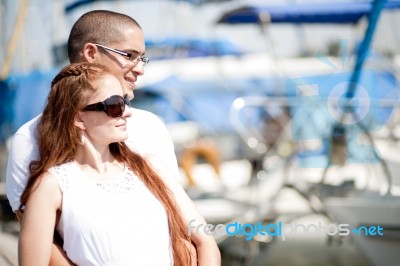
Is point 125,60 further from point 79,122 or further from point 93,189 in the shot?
point 93,189

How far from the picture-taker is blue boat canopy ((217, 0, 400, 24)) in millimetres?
7965

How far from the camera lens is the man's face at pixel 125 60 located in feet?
7.47

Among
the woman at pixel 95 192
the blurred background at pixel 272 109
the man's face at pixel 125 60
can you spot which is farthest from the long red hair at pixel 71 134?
the blurred background at pixel 272 109

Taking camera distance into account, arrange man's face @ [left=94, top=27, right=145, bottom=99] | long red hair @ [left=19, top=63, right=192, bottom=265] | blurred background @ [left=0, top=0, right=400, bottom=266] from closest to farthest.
Result: 1. long red hair @ [left=19, top=63, right=192, bottom=265]
2. man's face @ [left=94, top=27, right=145, bottom=99]
3. blurred background @ [left=0, top=0, right=400, bottom=266]

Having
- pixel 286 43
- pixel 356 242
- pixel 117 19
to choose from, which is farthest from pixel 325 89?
pixel 117 19

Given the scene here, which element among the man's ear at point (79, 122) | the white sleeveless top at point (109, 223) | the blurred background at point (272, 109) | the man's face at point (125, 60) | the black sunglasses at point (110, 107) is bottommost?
the blurred background at point (272, 109)

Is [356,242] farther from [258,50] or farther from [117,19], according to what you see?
[258,50]

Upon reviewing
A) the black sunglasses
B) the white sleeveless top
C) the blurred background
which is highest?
the black sunglasses

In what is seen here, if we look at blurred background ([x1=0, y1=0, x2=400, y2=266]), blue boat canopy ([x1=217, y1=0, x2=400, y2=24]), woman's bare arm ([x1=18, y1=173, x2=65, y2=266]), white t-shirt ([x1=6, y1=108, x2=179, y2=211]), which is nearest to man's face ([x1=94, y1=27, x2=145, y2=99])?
white t-shirt ([x1=6, y1=108, x2=179, y2=211])

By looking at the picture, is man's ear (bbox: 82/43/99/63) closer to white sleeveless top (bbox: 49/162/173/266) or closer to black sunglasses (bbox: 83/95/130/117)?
black sunglasses (bbox: 83/95/130/117)

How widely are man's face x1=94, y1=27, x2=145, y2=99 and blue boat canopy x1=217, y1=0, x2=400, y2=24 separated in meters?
5.91

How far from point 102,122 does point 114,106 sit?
0.06 metres

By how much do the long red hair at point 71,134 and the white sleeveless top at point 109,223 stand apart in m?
0.03

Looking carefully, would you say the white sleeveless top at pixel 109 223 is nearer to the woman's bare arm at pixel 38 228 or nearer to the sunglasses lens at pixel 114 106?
the woman's bare arm at pixel 38 228
